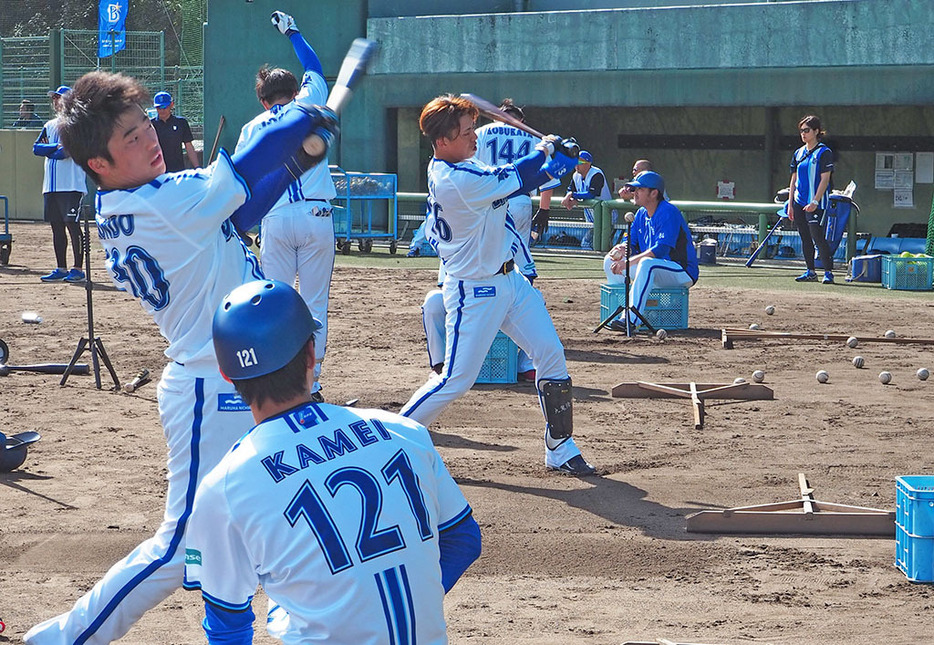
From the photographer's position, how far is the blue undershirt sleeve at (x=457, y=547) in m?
2.88

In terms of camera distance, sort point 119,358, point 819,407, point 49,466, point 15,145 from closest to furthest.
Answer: point 49,466 → point 819,407 → point 119,358 → point 15,145

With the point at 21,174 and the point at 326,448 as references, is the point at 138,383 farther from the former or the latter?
the point at 21,174

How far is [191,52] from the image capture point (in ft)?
124

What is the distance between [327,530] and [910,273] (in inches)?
562

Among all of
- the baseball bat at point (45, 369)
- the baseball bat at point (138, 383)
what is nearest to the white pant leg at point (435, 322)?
the baseball bat at point (138, 383)

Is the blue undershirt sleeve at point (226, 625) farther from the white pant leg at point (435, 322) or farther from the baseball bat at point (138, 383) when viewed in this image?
the baseball bat at point (138, 383)

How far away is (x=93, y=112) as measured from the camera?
3.59 meters

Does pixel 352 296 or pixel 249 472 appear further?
pixel 352 296

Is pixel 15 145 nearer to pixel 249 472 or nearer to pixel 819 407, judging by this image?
pixel 819 407

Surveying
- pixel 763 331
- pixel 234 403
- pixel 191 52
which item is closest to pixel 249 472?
pixel 234 403

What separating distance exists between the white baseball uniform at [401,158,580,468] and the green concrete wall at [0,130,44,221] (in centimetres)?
2163

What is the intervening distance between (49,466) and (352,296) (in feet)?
26.1


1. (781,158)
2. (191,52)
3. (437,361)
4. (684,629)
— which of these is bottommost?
(684,629)

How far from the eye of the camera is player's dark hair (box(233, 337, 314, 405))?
2.71 metres
